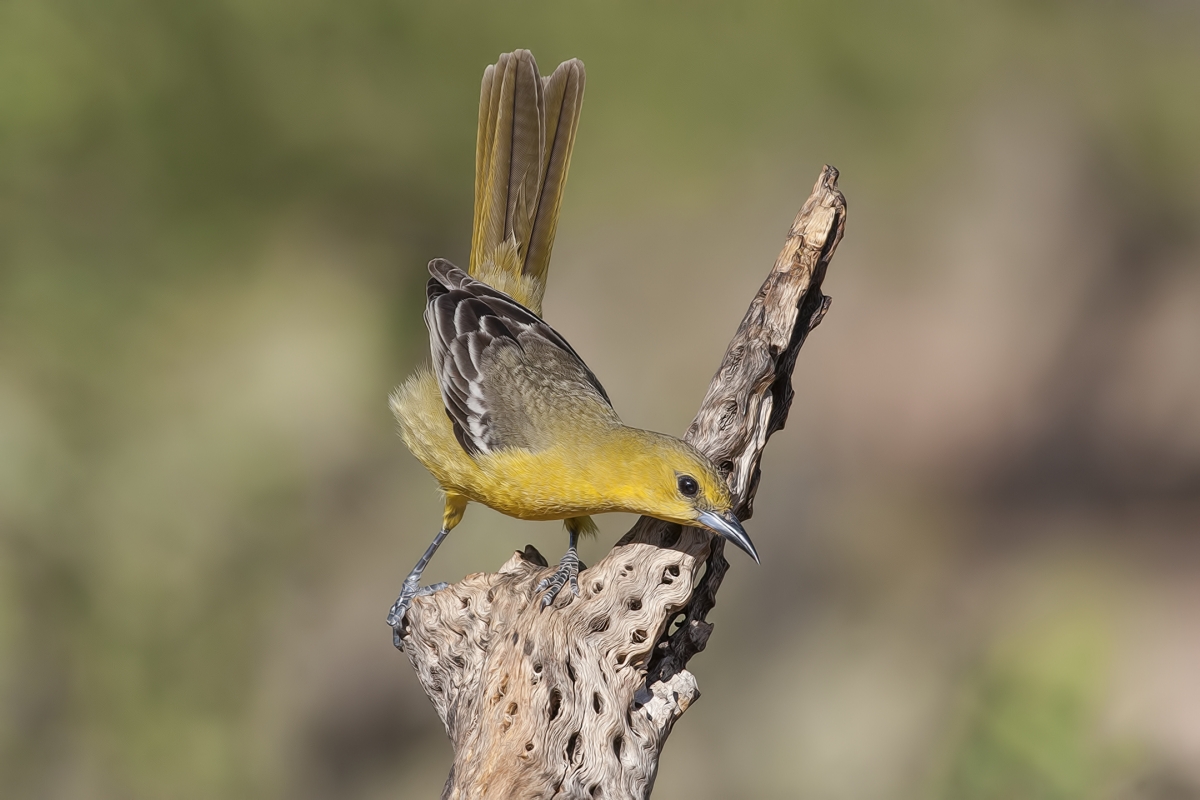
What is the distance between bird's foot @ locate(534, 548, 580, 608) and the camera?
361cm

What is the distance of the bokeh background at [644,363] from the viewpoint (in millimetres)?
6137

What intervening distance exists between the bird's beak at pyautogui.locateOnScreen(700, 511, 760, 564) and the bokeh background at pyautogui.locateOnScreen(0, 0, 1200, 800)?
290 centimetres

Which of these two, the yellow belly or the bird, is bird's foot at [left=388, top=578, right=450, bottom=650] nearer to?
the bird

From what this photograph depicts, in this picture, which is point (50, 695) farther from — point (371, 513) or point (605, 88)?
point (605, 88)

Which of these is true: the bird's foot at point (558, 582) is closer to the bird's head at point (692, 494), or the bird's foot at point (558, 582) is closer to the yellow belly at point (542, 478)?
the yellow belly at point (542, 478)

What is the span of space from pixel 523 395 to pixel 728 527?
1.13 m

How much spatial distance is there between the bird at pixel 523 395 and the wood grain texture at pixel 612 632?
0.16 metres

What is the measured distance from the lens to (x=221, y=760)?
20.8 ft

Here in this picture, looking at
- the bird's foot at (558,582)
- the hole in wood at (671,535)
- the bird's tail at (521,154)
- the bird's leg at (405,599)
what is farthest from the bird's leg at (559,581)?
the bird's tail at (521,154)

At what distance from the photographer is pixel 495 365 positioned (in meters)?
4.30

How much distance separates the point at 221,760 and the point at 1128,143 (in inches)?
280

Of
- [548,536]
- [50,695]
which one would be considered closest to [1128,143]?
[548,536]

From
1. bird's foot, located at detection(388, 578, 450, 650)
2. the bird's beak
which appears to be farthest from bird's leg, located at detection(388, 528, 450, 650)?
the bird's beak

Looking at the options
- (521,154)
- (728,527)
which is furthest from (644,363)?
(728,527)
